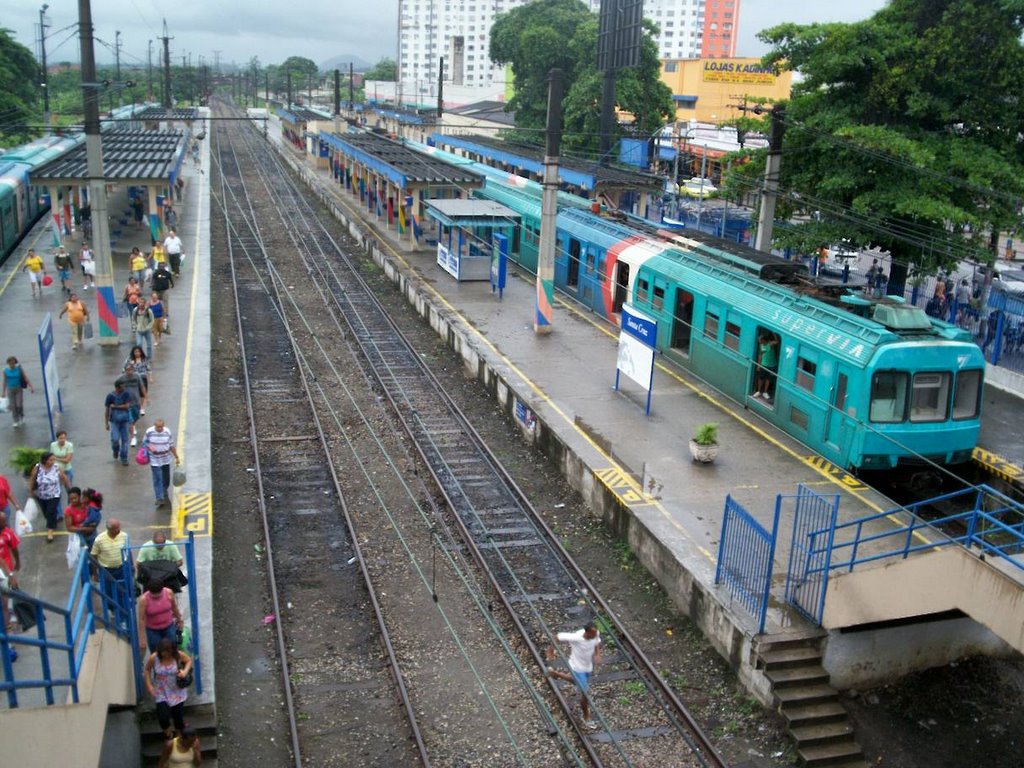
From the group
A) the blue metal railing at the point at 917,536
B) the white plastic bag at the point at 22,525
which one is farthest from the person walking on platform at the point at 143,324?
the blue metal railing at the point at 917,536

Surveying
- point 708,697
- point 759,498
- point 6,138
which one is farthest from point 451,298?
point 6,138

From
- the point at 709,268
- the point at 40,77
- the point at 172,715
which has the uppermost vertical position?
the point at 40,77

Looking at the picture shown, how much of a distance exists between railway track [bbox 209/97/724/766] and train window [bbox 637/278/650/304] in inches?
215

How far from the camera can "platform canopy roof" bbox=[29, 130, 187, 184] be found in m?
29.0

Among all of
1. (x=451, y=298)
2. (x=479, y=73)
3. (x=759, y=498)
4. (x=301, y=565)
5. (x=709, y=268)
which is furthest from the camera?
(x=479, y=73)

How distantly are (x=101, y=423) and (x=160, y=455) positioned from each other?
4.07m

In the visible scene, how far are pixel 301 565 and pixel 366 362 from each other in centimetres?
1038

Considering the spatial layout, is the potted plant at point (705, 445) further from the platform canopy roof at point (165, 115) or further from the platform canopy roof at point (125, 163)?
the platform canopy roof at point (165, 115)

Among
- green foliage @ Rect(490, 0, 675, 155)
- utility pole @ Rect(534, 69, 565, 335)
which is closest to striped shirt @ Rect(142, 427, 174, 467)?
utility pole @ Rect(534, 69, 565, 335)

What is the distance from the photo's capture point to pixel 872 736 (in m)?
11.0

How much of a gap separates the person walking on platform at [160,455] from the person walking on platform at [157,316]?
8936 millimetres

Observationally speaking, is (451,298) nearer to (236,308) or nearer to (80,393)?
(236,308)

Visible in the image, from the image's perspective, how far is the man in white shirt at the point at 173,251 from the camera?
28797 millimetres

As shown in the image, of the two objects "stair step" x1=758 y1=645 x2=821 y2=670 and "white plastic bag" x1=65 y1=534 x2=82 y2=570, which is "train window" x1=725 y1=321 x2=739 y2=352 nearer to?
"stair step" x1=758 y1=645 x2=821 y2=670
